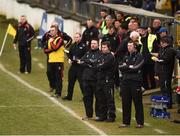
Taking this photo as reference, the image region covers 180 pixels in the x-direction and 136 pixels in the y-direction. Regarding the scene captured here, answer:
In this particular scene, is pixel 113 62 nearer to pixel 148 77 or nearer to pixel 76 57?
pixel 76 57

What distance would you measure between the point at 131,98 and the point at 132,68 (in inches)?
27.8

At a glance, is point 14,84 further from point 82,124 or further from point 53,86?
point 82,124

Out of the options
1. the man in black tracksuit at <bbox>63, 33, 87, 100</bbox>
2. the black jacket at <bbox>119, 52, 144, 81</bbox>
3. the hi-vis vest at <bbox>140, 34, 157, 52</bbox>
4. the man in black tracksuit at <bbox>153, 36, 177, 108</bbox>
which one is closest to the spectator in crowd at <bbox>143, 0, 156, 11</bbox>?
the hi-vis vest at <bbox>140, 34, 157, 52</bbox>

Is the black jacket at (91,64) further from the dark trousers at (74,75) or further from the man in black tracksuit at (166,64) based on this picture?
the dark trousers at (74,75)

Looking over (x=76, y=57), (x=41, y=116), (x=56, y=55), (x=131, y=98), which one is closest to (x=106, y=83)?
(x=131, y=98)

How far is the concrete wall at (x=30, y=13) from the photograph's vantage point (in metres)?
31.4

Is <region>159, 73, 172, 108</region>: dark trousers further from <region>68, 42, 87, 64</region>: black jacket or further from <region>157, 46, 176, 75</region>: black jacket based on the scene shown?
<region>68, 42, 87, 64</region>: black jacket

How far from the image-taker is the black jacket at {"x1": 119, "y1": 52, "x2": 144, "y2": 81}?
55.0 ft

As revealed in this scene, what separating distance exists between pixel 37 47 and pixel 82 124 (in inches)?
576

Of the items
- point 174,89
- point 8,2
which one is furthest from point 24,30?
point 8,2

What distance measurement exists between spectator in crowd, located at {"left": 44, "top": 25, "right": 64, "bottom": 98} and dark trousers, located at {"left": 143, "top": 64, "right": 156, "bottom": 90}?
2323 mm

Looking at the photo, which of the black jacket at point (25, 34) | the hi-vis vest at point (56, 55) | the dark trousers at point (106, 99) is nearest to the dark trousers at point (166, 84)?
the dark trousers at point (106, 99)

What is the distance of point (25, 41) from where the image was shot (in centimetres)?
2595

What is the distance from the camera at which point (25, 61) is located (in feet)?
85.6
